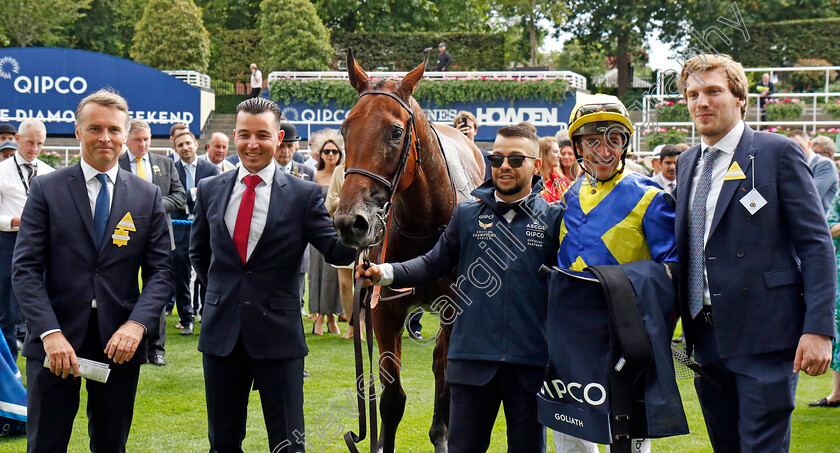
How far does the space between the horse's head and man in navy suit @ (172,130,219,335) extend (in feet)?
14.2

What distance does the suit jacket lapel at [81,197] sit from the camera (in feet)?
9.61

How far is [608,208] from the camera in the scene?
2.72 meters

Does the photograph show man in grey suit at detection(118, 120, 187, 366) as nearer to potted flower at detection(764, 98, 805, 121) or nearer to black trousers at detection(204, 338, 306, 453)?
black trousers at detection(204, 338, 306, 453)

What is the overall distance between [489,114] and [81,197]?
1918 centimetres

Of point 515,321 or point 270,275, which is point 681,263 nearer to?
point 515,321

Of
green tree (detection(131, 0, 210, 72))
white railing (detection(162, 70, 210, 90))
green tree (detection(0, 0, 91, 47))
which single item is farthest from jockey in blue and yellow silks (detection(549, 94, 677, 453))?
green tree (detection(0, 0, 91, 47))

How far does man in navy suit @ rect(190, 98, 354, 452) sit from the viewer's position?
Answer: 9.89 feet

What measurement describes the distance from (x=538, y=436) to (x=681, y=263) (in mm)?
866

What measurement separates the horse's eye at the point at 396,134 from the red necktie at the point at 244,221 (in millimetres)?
624

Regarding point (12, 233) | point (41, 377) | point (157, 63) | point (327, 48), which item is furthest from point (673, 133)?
point (157, 63)

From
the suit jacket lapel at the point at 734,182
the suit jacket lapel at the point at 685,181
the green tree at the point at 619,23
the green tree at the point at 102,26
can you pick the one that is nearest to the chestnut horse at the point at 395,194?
the suit jacket lapel at the point at 685,181

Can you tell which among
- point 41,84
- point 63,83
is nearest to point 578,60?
point 63,83

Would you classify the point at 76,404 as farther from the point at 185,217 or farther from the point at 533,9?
the point at 533,9

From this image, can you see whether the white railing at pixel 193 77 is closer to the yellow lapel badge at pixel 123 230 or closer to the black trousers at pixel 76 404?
the yellow lapel badge at pixel 123 230
